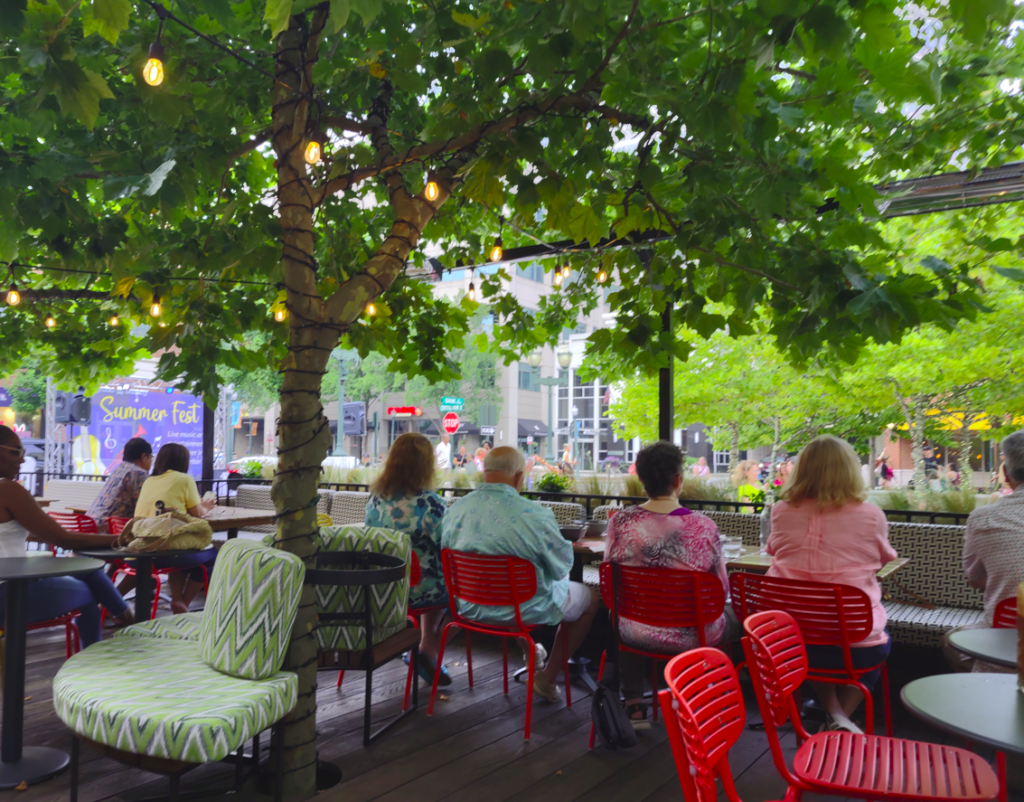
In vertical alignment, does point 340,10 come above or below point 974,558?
above

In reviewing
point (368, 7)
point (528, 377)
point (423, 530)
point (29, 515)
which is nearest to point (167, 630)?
point (29, 515)

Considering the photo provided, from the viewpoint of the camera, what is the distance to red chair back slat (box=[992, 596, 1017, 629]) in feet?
8.59

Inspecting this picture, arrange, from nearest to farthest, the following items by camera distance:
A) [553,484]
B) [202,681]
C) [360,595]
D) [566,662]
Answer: [202,681], [360,595], [566,662], [553,484]

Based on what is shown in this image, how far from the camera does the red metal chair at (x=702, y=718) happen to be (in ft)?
4.66

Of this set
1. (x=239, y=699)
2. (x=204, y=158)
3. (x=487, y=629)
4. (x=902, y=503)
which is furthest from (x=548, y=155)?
(x=902, y=503)

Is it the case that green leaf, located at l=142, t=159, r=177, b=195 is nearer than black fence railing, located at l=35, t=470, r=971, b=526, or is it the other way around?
green leaf, located at l=142, t=159, r=177, b=195

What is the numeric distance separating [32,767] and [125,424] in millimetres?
13369

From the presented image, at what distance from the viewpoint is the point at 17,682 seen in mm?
2799

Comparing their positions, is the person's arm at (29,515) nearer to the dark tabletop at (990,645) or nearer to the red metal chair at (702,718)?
the red metal chair at (702,718)

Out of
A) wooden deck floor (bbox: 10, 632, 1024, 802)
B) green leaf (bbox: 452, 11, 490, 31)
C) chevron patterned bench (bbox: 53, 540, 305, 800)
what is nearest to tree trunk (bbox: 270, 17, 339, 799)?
chevron patterned bench (bbox: 53, 540, 305, 800)

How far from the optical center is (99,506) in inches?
198

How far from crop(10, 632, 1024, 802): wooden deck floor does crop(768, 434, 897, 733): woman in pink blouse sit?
1.80ft

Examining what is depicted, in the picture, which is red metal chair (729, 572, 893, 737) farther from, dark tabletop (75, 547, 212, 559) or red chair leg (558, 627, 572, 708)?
dark tabletop (75, 547, 212, 559)

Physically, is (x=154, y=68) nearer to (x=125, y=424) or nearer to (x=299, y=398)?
(x=299, y=398)
